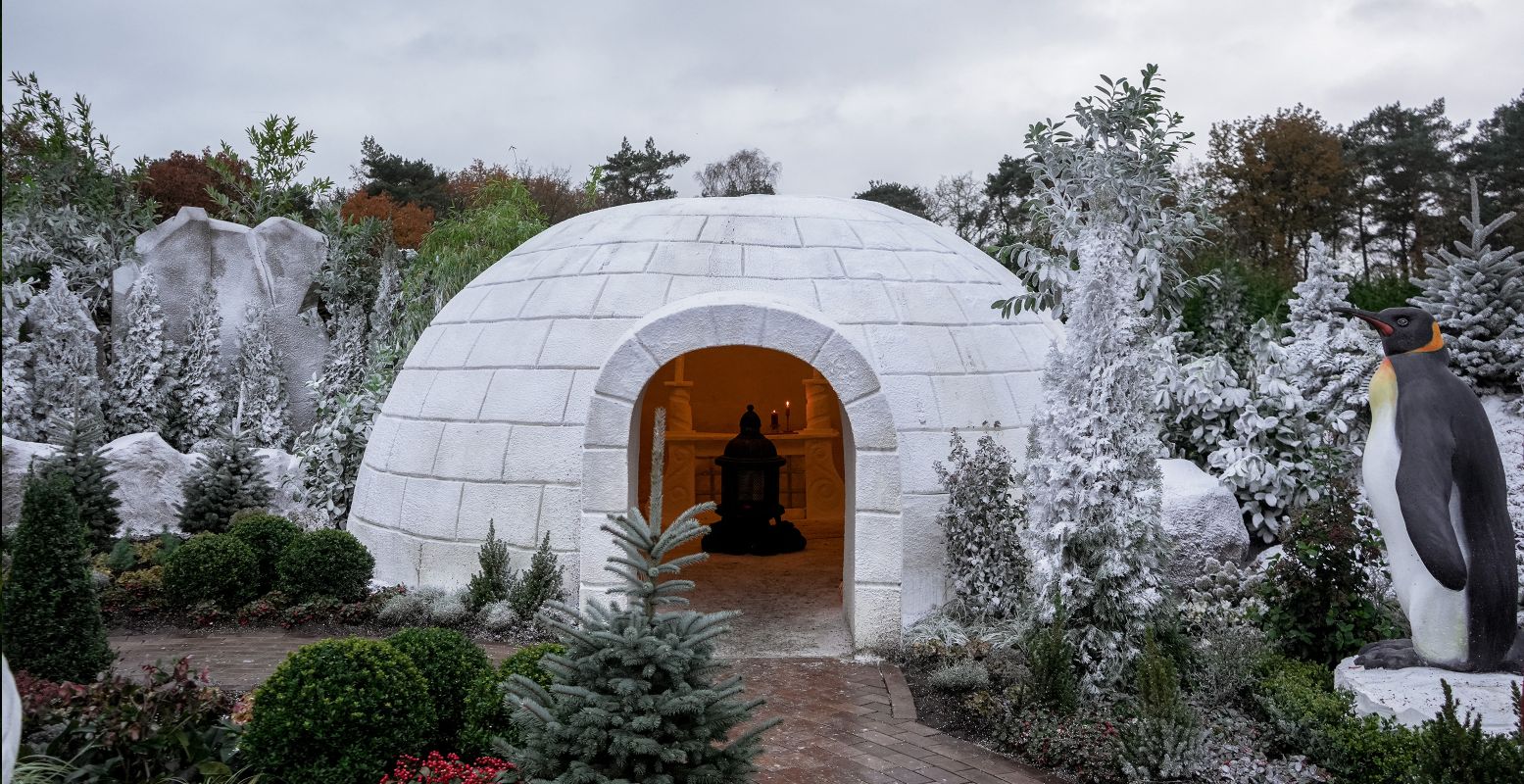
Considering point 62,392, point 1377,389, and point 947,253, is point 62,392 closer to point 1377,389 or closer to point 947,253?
point 947,253

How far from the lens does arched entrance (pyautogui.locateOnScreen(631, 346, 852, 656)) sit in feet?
30.4

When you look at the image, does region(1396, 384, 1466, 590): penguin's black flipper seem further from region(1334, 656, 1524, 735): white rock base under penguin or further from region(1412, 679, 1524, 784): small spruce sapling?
region(1412, 679, 1524, 784): small spruce sapling

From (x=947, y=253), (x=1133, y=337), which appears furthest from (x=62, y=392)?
(x=1133, y=337)

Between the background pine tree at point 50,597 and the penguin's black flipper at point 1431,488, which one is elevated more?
the penguin's black flipper at point 1431,488

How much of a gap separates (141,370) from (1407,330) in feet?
52.3

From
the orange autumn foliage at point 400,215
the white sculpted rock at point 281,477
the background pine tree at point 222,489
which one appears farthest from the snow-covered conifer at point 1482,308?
the orange autumn foliage at point 400,215

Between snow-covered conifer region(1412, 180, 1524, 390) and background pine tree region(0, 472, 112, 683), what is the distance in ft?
36.3

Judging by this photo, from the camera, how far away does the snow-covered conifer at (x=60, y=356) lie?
13.9 m

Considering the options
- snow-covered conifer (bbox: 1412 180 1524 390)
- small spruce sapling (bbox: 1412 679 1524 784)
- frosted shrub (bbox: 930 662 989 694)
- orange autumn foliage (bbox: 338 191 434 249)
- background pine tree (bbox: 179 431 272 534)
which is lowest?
frosted shrub (bbox: 930 662 989 694)

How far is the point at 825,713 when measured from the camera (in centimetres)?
652

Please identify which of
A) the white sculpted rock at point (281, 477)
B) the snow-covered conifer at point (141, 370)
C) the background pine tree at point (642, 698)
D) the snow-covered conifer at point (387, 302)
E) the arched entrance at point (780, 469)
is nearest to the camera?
the background pine tree at point (642, 698)

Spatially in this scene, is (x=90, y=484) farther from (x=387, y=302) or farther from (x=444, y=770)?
(x=444, y=770)

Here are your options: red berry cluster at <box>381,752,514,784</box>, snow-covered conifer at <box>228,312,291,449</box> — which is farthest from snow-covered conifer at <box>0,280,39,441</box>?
red berry cluster at <box>381,752,514,784</box>

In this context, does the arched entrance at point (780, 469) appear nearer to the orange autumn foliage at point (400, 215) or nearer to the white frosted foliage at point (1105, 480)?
the white frosted foliage at point (1105, 480)
